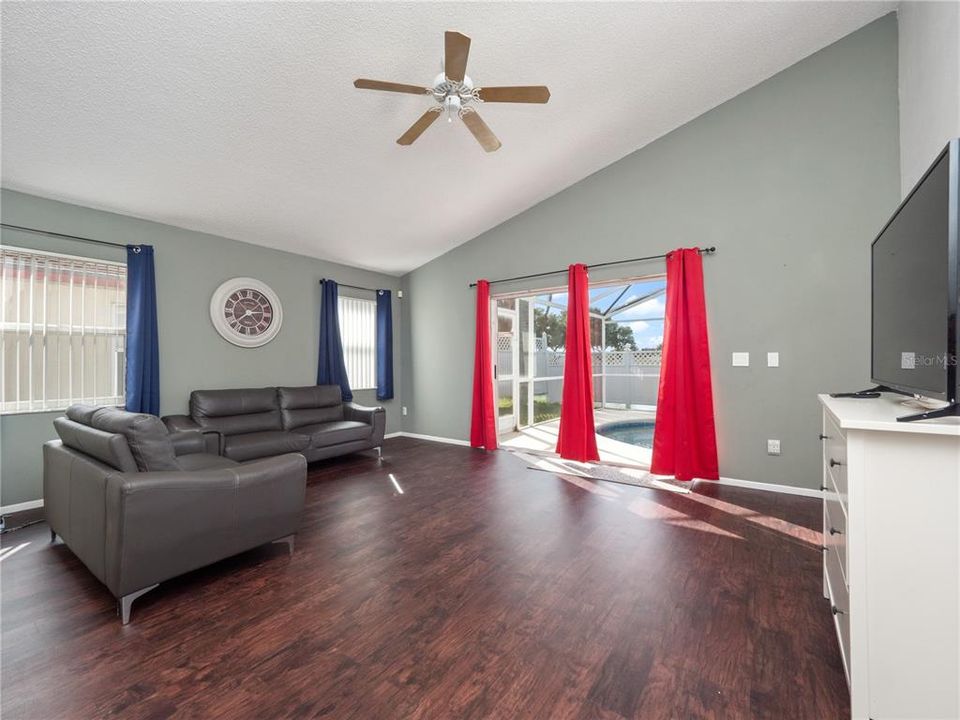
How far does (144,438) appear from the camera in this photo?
1959mm

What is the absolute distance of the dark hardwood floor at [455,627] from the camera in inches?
52.3

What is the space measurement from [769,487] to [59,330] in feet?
20.6

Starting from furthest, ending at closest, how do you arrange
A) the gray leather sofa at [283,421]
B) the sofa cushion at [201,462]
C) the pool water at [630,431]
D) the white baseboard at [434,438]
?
the pool water at [630,431] → the white baseboard at [434,438] → the gray leather sofa at [283,421] → the sofa cushion at [201,462]

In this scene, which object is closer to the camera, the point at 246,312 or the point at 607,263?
the point at 607,263

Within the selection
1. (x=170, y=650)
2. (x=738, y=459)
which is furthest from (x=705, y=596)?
(x=170, y=650)

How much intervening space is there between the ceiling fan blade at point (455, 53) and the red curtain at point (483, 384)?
3067 mm

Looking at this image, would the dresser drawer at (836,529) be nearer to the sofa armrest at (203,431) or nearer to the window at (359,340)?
the sofa armrest at (203,431)

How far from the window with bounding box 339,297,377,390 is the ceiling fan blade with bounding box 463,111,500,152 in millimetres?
3578

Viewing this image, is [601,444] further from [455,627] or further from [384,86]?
[384,86]

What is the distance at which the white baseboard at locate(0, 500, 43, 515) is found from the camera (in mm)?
3074

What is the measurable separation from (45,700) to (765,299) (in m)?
4.85

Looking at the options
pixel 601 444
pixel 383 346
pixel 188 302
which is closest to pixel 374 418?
pixel 383 346

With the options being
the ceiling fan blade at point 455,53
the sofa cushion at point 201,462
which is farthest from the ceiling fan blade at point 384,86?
the sofa cushion at point 201,462

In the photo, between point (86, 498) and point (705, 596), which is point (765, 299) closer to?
point (705, 596)
